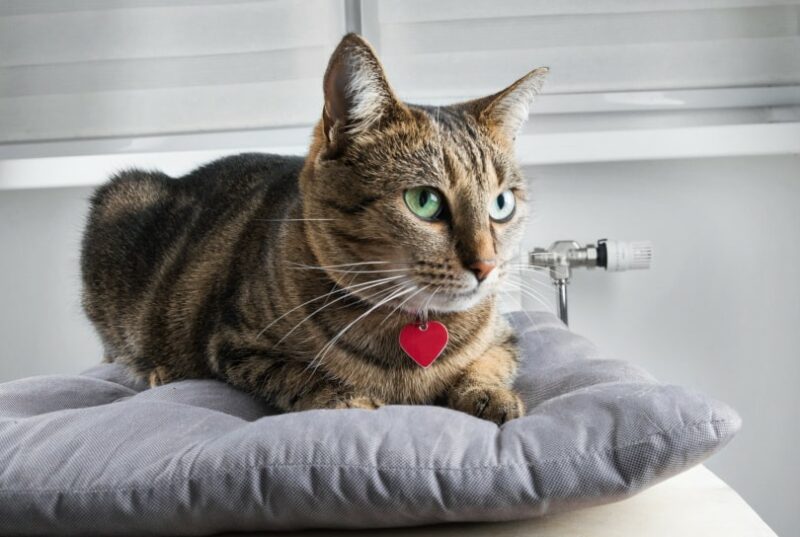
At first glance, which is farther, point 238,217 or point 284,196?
point 238,217

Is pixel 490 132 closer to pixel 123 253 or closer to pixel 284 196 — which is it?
pixel 284 196

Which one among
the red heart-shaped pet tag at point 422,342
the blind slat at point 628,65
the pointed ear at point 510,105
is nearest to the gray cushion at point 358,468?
the red heart-shaped pet tag at point 422,342

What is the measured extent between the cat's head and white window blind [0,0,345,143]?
3.58ft

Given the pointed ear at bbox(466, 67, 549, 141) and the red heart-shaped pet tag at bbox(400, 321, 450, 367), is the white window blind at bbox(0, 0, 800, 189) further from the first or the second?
the red heart-shaped pet tag at bbox(400, 321, 450, 367)

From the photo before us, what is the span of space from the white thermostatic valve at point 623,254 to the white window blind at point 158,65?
851mm

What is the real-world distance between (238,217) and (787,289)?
146 cm

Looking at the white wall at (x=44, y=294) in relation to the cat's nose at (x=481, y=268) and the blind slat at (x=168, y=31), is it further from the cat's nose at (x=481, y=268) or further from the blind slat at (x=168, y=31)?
the cat's nose at (x=481, y=268)

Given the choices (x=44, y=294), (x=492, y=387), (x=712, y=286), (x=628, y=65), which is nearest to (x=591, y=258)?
(x=712, y=286)

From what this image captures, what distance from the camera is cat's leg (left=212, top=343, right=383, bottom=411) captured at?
105 centimetres

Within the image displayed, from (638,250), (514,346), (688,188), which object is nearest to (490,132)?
(514,346)

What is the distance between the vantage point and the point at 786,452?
2.05m

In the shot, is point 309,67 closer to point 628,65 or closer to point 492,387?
point 628,65

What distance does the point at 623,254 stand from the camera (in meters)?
1.89

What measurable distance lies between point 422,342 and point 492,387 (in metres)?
0.11
